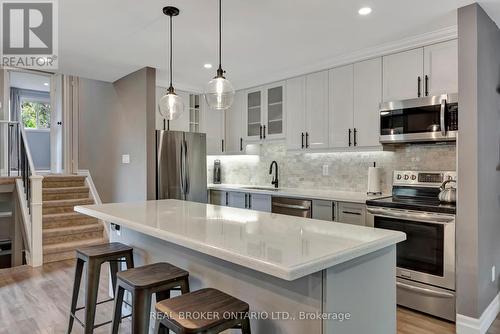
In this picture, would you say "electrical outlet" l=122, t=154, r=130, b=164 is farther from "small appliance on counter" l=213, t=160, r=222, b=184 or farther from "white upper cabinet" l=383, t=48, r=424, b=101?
"white upper cabinet" l=383, t=48, r=424, b=101

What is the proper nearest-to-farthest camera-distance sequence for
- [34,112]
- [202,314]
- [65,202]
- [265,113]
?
[202,314], [265,113], [65,202], [34,112]

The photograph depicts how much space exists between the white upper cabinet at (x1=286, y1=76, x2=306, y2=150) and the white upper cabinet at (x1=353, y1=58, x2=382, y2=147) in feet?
2.49

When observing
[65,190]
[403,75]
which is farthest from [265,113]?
[65,190]

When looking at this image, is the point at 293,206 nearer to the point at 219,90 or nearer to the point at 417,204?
the point at 417,204

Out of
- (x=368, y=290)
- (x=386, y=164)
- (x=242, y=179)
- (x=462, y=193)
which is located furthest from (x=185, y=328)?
(x=242, y=179)

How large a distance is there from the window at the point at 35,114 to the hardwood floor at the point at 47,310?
5.84m

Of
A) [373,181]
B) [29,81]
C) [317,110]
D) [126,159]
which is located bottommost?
[373,181]

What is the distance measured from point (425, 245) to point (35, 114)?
942cm

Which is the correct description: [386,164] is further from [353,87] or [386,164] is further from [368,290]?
[368,290]

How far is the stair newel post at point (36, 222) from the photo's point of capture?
13.9 ft

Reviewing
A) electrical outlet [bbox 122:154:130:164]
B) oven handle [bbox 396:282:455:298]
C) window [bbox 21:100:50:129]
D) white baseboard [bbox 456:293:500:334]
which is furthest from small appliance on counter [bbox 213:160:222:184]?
window [bbox 21:100:50:129]

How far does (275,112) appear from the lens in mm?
4695

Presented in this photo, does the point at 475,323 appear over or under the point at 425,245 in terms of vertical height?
under

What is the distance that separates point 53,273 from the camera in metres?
3.93
